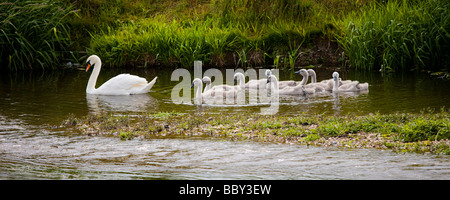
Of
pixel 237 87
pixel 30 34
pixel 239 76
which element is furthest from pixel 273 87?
pixel 30 34

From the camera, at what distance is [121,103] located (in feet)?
41.4

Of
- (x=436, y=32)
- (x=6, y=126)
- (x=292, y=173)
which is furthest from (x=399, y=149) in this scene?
(x=436, y=32)

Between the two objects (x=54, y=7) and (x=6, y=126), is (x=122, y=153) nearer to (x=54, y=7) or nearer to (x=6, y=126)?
(x=6, y=126)

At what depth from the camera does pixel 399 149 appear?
25.2 ft

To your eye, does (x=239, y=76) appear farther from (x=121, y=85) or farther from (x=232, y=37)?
(x=232, y=37)

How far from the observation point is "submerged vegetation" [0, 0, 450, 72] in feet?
51.7

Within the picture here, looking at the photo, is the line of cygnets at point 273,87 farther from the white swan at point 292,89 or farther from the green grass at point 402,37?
the green grass at point 402,37

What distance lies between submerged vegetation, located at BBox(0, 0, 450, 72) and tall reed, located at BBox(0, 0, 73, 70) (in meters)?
0.03

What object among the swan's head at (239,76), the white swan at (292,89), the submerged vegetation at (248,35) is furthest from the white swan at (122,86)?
the submerged vegetation at (248,35)

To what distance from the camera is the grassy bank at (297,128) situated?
315 inches

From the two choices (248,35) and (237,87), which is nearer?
(237,87)

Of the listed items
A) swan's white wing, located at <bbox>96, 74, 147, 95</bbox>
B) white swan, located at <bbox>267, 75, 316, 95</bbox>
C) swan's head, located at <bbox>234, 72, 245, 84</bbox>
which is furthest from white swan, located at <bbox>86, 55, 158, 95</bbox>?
white swan, located at <bbox>267, 75, 316, 95</bbox>

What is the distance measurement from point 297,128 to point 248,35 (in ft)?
32.9

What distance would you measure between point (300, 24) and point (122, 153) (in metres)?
11.7
